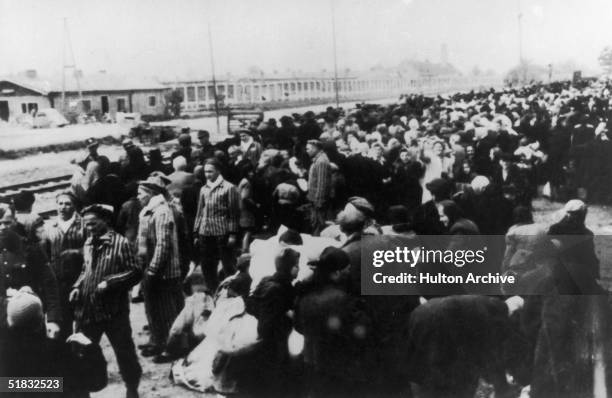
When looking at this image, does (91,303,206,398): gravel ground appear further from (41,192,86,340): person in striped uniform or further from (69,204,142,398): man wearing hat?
(41,192,86,340): person in striped uniform

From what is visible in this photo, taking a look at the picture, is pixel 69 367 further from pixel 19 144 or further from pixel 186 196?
pixel 19 144

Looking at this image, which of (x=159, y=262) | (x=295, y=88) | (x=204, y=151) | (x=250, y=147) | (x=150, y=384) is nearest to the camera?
(x=150, y=384)

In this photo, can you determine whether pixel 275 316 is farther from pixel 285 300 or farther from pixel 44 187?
pixel 44 187

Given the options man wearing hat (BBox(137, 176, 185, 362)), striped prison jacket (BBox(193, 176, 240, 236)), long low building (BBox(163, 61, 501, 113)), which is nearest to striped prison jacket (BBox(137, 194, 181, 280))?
man wearing hat (BBox(137, 176, 185, 362))

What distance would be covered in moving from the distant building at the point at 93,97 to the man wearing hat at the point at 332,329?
47.5ft

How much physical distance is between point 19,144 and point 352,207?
1271cm

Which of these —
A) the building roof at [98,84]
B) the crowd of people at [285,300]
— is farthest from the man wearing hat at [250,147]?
the building roof at [98,84]

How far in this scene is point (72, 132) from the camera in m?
17.2

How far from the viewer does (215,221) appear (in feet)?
18.5

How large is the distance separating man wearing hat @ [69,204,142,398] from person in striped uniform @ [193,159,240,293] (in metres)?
1.62

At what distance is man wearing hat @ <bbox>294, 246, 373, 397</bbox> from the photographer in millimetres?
3178

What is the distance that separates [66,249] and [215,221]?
58.3 inches

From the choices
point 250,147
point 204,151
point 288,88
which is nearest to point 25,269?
point 204,151

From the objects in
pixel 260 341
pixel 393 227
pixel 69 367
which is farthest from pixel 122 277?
pixel 393 227
